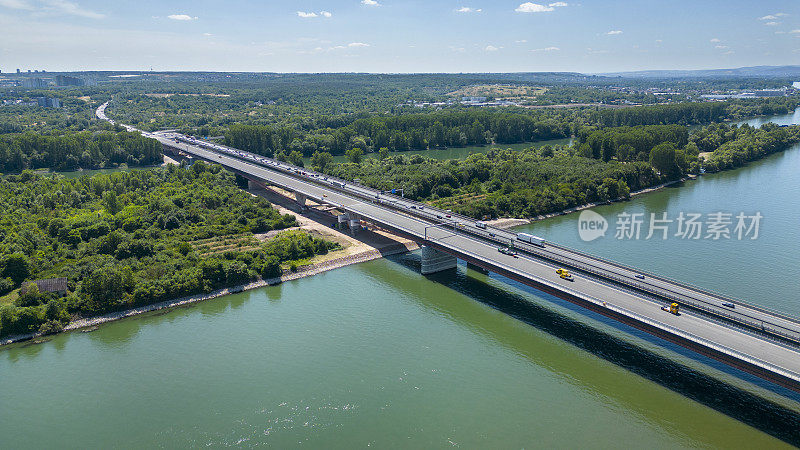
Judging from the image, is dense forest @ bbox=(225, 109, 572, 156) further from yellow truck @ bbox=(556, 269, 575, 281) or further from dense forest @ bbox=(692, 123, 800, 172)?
yellow truck @ bbox=(556, 269, 575, 281)

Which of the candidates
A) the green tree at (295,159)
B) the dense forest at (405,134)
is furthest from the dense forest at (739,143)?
the green tree at (295,159)

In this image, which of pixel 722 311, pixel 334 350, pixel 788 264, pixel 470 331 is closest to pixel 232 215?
pixel 334 350

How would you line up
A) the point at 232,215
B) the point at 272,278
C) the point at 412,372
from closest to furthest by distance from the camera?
1. the point at 412,372
2. the point at 272,278
3. the point at 232,215

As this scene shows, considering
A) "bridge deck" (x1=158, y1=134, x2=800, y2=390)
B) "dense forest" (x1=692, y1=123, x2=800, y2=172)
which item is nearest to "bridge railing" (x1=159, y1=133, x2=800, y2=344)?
"bridge deck" (x1=158, y1=134, x2=800, y2=390)

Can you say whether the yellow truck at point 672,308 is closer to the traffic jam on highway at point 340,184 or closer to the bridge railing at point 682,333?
the bridge railing at point 682,333

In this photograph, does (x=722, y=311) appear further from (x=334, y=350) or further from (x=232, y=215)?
(x=232, y=215)

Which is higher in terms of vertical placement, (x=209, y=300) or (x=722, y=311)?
(x=722, y=311)

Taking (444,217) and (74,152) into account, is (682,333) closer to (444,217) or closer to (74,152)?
(444,217)
